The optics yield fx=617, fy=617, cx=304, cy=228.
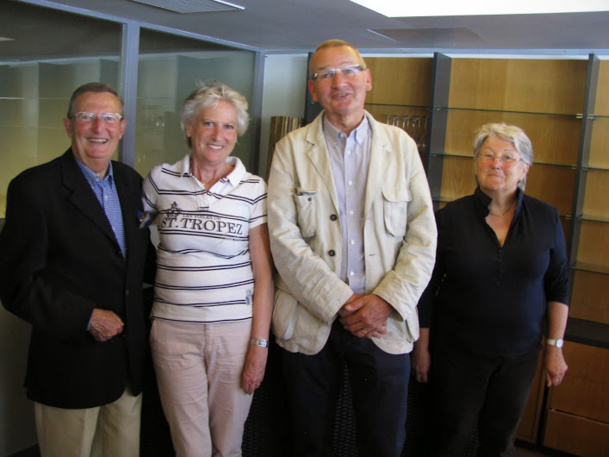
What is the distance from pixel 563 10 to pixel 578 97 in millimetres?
1399

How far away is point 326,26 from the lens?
3670 millimetres

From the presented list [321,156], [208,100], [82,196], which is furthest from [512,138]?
[82,196]

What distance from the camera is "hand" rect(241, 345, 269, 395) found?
2.10 m

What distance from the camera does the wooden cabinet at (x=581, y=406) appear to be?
350 cm

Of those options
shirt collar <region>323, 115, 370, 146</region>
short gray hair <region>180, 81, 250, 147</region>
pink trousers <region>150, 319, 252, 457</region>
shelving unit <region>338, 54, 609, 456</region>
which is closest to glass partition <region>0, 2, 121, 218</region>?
short gray hair <region>180, 81, 250, 147</region>

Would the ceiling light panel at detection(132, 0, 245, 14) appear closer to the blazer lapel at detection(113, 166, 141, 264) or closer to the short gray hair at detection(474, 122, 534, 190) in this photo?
the blazer lapel at detection(113, 166, 141, 264)

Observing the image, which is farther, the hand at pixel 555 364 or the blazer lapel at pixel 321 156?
the hand at pixel 555 364

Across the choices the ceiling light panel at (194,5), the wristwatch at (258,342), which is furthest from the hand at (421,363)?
the ceiling light panel at (194,5)

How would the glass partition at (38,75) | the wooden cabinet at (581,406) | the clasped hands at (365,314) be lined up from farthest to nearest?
the wooden cabinet at (581,406)
the glass partition at (38,75)
the clasped hands at (365,314)

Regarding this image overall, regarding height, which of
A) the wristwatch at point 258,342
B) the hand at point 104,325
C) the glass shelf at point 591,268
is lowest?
the wristwatch at point 258,342

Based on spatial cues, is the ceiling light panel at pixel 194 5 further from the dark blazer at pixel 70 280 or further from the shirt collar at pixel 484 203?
the shirt collar at pixel 484 203

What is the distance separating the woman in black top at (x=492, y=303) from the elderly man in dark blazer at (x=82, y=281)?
3.60ft

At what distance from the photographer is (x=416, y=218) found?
2.14 m

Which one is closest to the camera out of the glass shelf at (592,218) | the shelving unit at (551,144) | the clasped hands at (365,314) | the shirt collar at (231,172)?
the clasped hands at (365,314)
